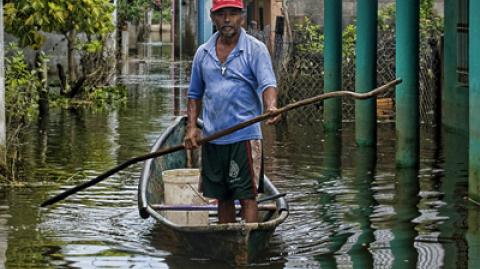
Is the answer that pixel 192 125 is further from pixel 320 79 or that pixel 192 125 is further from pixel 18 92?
pixel 320 79

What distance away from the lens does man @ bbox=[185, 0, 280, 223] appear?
8.87m

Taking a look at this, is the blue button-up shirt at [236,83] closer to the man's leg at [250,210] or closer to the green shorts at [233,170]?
the green shorts at [233,170]

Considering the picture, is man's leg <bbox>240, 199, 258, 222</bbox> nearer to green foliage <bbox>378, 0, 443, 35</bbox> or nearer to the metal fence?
the metal fence

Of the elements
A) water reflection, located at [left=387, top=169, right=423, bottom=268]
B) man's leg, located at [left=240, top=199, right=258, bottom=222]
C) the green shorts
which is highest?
the green shorts

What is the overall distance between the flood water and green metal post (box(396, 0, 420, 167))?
0.91ft

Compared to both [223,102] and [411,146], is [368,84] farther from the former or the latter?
[223,102]

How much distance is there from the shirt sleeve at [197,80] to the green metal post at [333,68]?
9.15 meters

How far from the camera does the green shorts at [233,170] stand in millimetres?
9023

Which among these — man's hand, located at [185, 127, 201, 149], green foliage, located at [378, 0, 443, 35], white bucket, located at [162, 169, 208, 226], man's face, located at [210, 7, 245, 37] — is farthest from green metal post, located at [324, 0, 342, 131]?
man's face, located at [210, 7, 245, 37]

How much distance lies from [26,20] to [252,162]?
9.41 meters

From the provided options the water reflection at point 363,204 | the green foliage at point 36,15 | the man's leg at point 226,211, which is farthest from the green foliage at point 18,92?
the man's leg at point 226,211

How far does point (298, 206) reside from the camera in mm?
11797

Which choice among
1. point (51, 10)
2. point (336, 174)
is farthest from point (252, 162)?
point (51, 10)

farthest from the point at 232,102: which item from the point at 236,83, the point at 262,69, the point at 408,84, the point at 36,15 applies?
the point at 36,15
